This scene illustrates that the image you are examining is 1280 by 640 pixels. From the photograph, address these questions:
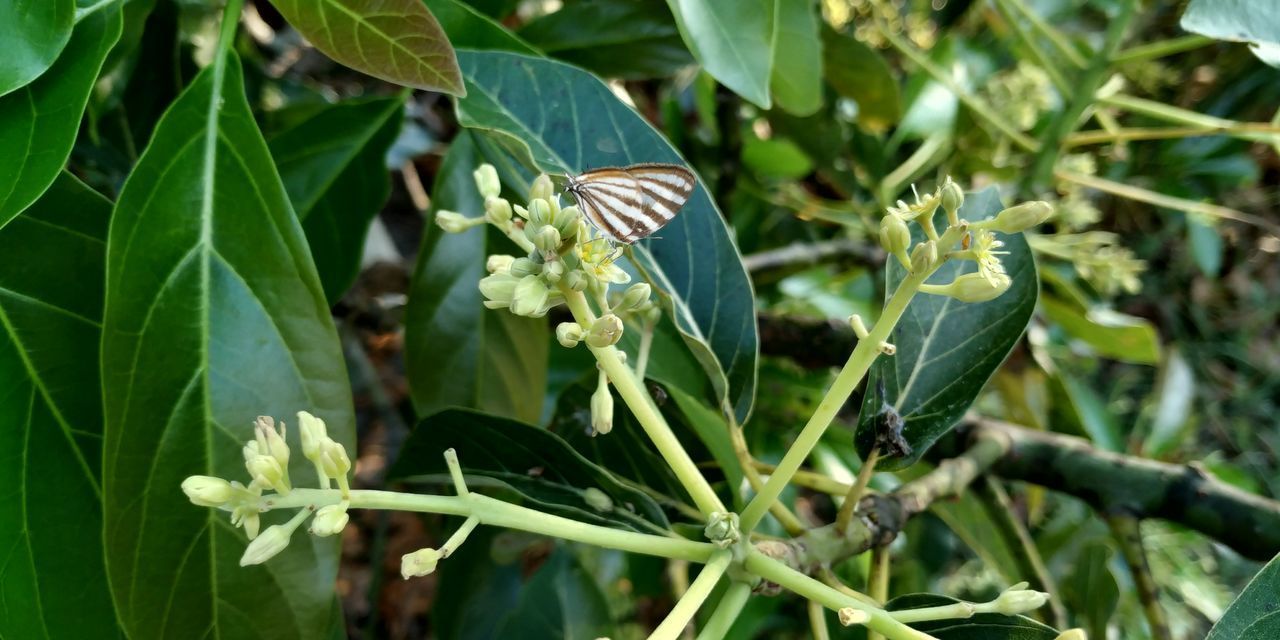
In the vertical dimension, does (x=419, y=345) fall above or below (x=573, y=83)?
below

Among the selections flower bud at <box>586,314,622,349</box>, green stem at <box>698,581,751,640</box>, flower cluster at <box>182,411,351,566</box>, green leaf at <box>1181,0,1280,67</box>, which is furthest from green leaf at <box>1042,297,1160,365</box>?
flower cluster at <box>182,411,351,566</box>

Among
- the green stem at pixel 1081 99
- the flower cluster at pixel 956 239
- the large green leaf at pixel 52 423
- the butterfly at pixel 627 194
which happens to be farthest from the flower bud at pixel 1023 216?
the green stem at pixel 1081 99

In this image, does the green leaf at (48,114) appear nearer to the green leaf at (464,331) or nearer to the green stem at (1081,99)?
the green leaf at (464,331)

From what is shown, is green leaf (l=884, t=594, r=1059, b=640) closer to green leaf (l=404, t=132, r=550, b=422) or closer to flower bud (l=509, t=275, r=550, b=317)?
flower bud (l=509, t=275, r=550, b=317)

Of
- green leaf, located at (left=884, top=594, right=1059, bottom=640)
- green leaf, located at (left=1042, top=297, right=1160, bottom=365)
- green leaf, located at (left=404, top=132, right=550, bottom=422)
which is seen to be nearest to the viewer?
green leaf, located at (left=884, top=594, right=1059, bottom=640)

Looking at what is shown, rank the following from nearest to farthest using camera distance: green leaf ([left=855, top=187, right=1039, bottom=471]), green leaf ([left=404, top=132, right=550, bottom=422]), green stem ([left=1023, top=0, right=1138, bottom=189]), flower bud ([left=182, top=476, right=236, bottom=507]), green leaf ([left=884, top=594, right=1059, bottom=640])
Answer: flower bud ([left=182, top=476, right=236, bottom=507]) → green leaf ([left=884, top=594, right=1059, bottom=640]) → green leaf ([left=855, top=187, right=1039, bottom=471]) → green leaf ([left=404, top=132, right=550, bottom=422]) → green stem ([left=1023, top=0, right=1138, bottom=189])

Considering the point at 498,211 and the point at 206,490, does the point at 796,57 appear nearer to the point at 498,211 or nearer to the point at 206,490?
the point at 498,211

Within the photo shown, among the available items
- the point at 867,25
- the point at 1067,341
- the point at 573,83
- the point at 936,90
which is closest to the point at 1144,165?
the point at 1067,341

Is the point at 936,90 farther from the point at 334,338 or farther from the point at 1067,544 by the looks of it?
the point at 334,338

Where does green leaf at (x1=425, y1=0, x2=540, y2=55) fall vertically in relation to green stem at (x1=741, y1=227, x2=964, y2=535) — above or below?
above
